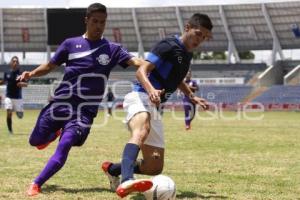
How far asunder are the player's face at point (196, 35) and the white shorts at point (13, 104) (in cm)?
1138

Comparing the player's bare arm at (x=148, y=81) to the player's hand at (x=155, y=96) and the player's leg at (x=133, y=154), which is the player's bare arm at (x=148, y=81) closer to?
the player's hand at (x=155, y=96)

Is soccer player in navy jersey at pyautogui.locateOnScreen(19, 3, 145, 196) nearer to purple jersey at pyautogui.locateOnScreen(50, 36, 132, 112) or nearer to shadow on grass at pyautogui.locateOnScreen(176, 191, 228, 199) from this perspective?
purple jersey at pyautogui.locateOnScreen(50, 36, 132, 112)

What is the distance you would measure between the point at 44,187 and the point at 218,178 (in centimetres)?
231

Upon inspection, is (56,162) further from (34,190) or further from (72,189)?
(72,189)

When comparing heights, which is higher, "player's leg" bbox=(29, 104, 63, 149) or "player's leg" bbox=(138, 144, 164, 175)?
"player's leg" bbox=(29, 104, 63, 149)

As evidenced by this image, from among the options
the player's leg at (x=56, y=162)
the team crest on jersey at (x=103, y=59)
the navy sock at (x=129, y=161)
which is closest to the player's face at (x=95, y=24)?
the team crest on jersey at (x=103, y=59)

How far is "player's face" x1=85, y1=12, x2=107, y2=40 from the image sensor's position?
6031mm

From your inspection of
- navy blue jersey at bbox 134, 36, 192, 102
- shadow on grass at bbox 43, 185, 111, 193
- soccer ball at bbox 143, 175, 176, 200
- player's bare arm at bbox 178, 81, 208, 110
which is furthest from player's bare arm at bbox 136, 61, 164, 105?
shadow on grass at bbox 43, 185, 111, 193

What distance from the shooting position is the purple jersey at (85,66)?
626 centimetres

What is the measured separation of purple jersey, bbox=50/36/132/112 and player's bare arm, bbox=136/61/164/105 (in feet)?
2.71

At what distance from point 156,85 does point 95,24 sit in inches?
38.7

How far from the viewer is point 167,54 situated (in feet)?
18.7

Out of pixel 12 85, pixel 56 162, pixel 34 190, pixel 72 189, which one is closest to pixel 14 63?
pixel 12 85

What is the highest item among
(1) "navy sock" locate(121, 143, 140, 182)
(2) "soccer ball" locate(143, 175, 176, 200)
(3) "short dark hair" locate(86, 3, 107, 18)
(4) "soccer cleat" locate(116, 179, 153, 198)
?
(3) "short dark hair" locate(86, 3, 107, 18)
